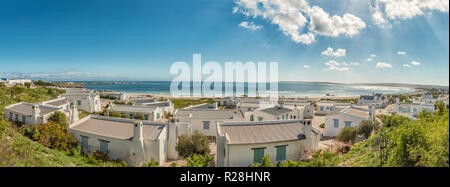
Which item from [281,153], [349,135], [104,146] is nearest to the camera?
[281,153]

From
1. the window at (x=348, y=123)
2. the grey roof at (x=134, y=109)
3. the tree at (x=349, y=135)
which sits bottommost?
the tree at (x=349, y=135)

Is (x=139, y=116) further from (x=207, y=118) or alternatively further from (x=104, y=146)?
(x=104, y=146)

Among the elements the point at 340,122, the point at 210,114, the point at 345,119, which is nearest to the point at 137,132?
the point at 210,114

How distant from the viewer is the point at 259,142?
38.2 feet

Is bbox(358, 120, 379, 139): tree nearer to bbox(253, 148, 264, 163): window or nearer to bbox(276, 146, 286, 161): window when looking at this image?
bbox(276, 146, 286, 161): window

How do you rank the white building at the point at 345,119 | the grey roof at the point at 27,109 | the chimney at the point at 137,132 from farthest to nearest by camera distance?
the grey roof at the point at 27,109
the white building at the point at 345,119
the chimney at the point at 137,132

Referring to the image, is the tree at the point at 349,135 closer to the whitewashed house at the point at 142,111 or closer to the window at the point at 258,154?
the window at the point at 258,154

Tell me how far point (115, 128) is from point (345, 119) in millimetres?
22205

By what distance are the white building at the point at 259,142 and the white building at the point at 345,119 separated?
334 inches

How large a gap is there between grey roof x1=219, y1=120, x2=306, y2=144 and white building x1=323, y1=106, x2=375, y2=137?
8.76 m

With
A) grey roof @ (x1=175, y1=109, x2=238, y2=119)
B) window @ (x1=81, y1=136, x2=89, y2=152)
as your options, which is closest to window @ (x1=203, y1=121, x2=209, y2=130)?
grey roof @ (x1=175, y1=109, x2=238, y2=119)

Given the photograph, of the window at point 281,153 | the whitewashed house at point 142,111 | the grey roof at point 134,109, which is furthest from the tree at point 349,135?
the grey roof at point 134,109

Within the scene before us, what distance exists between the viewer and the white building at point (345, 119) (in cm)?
1995
